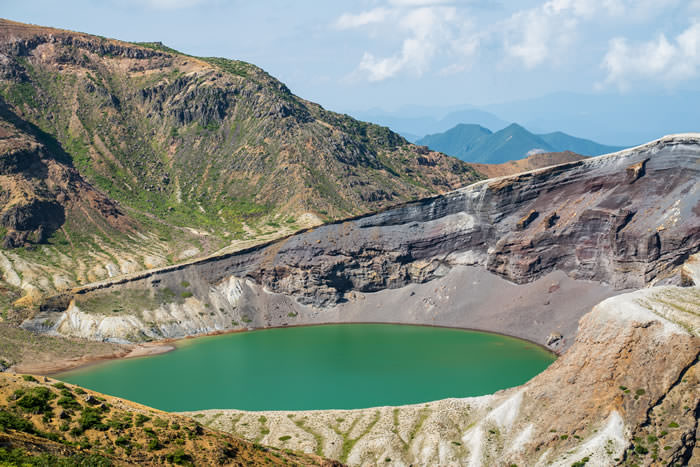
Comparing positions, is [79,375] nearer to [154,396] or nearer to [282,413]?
[154,396]

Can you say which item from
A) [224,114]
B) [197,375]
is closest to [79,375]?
[197,375]

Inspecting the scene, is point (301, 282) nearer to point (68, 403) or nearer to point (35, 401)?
point (68, 403)

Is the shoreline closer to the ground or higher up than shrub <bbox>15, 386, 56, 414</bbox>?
higher up

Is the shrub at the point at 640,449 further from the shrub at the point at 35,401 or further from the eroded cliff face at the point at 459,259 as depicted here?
the eroded cliff face at the point at 459,259

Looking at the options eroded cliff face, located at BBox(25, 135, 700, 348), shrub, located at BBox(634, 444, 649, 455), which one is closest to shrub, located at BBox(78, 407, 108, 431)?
shrub, located at BBox(634, 444, 649, 455)

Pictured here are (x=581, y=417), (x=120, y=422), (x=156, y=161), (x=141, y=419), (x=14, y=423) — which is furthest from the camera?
(x=156, y=161)

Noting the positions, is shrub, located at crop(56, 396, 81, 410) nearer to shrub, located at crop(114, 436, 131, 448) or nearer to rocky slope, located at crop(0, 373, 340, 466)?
rocky slope, located at crop(0, 373, 340, 466)

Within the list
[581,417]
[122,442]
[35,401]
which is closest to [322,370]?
[581,417]
